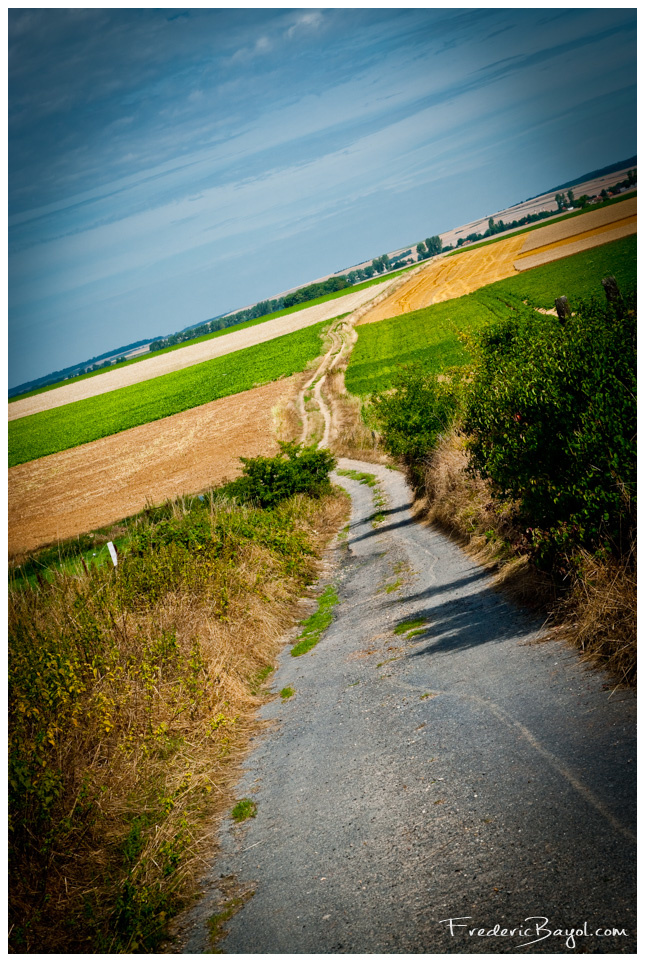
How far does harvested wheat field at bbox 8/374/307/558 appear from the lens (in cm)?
3070

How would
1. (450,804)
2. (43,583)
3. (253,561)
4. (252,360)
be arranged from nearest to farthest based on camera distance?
(450,804), (43,583), (253,561), (252,360)

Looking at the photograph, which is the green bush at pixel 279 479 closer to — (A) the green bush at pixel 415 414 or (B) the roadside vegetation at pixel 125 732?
(A) the green bush at pixel 415 414

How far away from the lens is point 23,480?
41656mm

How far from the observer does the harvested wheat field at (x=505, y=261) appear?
184ft

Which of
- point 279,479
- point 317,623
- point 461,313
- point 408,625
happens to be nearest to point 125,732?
point 408,625

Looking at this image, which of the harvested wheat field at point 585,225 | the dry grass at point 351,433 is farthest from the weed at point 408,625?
the harvested wheat field at point 585,225

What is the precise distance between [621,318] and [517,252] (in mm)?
84101

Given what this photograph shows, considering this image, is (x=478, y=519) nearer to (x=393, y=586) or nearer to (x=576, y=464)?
(x=393, y=586)

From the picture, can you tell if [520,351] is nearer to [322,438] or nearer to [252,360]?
[322,438]

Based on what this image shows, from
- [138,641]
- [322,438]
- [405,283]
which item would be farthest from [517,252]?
[138,641]

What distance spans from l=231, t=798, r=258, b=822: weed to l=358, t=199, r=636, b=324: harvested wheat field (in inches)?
1885

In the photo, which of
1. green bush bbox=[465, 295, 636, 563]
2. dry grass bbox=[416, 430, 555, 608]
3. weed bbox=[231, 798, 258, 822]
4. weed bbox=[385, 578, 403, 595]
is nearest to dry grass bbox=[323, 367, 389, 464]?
dry grass bbox=[416, 430, 555, 608]

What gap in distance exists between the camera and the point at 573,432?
7250mm

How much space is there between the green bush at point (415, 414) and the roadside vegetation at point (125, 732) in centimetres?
934
